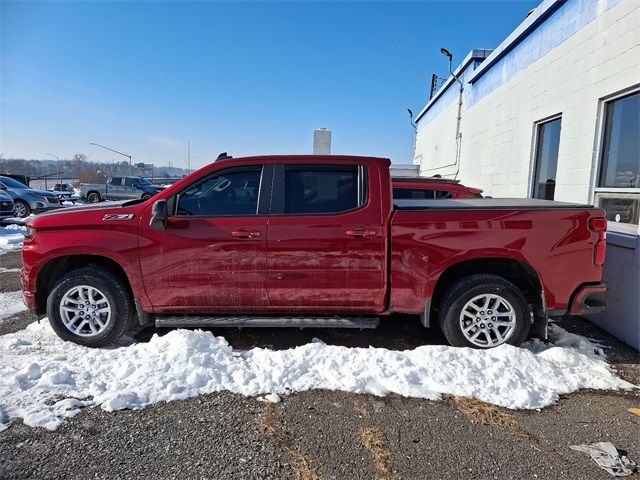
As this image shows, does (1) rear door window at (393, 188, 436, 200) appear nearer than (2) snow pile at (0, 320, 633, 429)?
No

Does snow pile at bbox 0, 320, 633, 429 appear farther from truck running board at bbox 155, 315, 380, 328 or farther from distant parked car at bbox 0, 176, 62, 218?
distant parked car at bbox 0, 176, 62, 218

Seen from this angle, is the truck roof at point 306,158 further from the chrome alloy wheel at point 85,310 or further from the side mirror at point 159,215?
the chrome alloy wheel at point 85,310

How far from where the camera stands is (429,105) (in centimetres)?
2352

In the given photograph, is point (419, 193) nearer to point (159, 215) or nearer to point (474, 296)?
point (474, 296)

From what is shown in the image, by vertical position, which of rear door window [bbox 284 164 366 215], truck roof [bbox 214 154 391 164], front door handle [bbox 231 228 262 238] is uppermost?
truck roof [bbox 214 154 391 164]

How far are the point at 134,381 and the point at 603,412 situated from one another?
3.81m

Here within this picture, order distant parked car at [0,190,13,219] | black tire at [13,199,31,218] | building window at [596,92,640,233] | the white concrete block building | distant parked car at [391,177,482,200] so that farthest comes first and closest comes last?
black tire at [13,199,31,218] → distant parked car at [0,190,13,219] → distant parked car at [391,177,482,200] → building window at [596,92,640,233] → the white concrete block building

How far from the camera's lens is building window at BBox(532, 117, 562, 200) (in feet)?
24.1

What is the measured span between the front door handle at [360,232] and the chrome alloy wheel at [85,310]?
101 inches

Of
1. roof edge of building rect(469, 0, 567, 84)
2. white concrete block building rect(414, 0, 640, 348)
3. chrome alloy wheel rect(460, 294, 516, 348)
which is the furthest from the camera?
roof edge of building rect(469, 0, 567, 84)

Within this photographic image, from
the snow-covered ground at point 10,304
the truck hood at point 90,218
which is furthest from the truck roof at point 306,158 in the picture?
the snow-covered ground at point 10,304

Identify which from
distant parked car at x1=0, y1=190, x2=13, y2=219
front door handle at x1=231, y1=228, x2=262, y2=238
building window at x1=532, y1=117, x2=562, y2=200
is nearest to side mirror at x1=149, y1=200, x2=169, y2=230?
front door handle at x1=231, y1=228, x2=262, y2=238

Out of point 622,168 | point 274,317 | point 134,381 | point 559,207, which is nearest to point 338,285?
point 274,317

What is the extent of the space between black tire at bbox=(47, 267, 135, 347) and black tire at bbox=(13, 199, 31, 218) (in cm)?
1507
